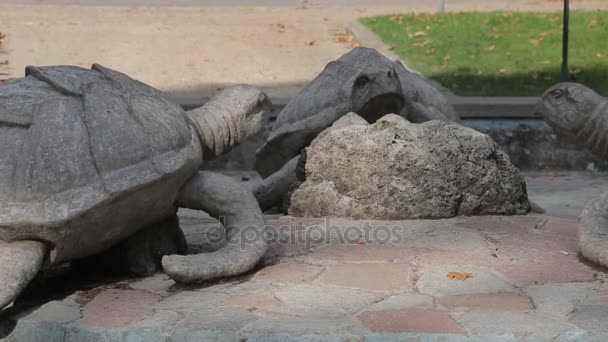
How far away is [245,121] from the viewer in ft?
17.5

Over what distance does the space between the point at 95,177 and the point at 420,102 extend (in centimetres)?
293

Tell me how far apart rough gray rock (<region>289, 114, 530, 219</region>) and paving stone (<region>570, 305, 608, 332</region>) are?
1.52 metres

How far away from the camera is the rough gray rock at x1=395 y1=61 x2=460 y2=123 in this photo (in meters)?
6.58

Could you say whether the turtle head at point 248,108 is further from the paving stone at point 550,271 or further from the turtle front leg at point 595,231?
the turtle front leg at point 595,231

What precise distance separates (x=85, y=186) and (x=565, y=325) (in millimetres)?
1830


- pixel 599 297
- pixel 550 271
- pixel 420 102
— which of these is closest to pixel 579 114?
pixel 420 102

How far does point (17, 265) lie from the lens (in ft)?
13.5

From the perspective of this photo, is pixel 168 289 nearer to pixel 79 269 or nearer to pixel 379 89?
pixel 79 269

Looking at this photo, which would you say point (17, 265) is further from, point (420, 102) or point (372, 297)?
point (420, 102)

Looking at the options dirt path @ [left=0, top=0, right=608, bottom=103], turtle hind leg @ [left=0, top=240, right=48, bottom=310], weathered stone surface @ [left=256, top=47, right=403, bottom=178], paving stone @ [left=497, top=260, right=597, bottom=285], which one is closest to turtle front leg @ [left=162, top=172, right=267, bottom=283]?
turtle hind leg @ [left=0, top=240, right=48, bottom=310]

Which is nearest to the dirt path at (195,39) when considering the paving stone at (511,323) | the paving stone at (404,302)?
the paving stone at (404,302)

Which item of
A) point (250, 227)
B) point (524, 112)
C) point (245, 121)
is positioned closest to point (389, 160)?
point (245, 121)

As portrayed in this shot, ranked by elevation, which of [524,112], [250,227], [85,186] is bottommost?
[524,112]

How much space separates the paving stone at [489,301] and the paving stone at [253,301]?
63cm
